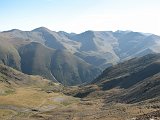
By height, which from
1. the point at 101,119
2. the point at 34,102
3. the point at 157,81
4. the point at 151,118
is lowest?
the point at 34,102

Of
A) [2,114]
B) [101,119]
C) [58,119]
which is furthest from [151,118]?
[2,114]

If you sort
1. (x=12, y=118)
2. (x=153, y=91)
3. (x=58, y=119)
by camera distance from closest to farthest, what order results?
(x=58, y=119)
(x=12, y=118)
(x=153, y=91)

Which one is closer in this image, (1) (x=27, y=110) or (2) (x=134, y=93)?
(1) (x=27, y=110)

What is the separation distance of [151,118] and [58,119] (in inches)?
2947

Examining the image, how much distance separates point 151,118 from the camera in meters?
51.4

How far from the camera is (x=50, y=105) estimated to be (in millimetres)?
188250

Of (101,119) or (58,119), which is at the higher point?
(101,119)

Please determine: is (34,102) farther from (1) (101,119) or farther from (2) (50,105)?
(1) (101,119)

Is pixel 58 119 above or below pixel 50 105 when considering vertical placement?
above

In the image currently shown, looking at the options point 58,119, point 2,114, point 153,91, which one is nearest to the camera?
point 58,119

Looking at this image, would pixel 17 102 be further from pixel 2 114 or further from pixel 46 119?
pixel 46 119

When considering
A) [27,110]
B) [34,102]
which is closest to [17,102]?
[34,102]

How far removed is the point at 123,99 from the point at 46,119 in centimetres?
6277

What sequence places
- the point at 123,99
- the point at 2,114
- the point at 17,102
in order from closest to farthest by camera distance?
the point at 2,114
the point at 123,99
the point at 17,102
